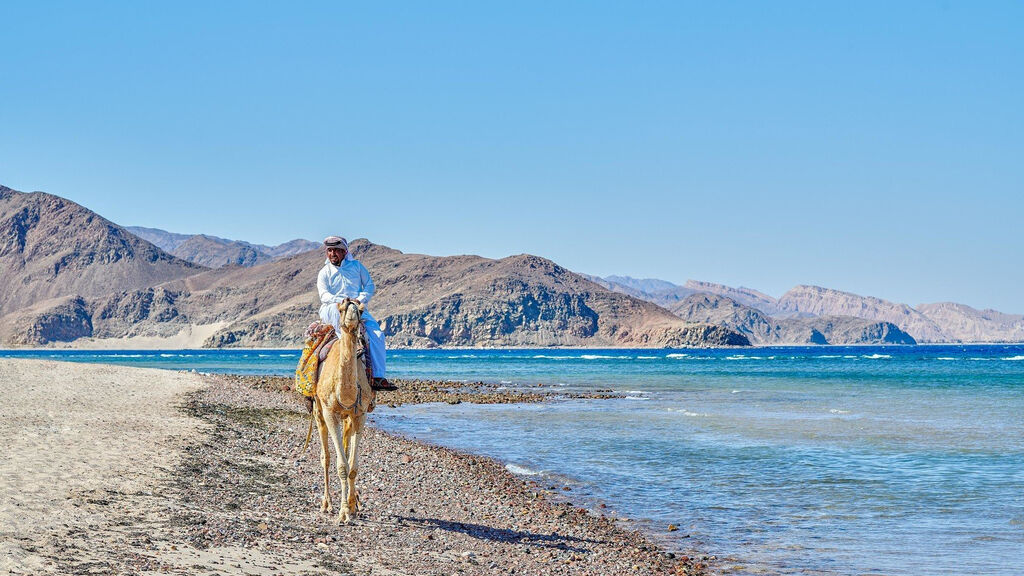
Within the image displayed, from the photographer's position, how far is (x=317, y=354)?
13.0m

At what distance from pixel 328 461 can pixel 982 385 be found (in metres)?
54.0

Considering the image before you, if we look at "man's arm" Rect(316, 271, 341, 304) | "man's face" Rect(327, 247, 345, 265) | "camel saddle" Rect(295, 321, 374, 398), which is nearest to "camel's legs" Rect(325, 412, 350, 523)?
"camel saddle" Rect(295, 321, 374, 398)

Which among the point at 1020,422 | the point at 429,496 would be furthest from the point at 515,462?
the point at 1020,422

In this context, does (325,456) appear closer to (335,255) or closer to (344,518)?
(344,518)

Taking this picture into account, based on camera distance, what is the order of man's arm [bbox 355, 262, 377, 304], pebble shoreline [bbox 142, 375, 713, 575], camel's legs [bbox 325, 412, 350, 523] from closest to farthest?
pebble shoreline [bbox 142, 375, 713, 575]
camel's legs [bbox 325, 412, 350, 523]
man's arm [bbox 355, 262, 377, 304]

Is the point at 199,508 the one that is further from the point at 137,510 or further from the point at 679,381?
the point at 679,381

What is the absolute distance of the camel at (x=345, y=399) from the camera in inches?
469

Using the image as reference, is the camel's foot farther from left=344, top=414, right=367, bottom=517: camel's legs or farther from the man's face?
the man's face

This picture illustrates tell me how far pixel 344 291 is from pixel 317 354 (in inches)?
40.0

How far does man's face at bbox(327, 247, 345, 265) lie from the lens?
12953 millimetres

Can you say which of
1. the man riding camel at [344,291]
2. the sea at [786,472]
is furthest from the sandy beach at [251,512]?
the man riding camel at [344,291]

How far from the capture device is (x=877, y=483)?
17.5 metres

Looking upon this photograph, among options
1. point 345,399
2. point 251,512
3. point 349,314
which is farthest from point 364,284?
point 251,512

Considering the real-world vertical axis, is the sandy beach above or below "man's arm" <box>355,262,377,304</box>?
below
